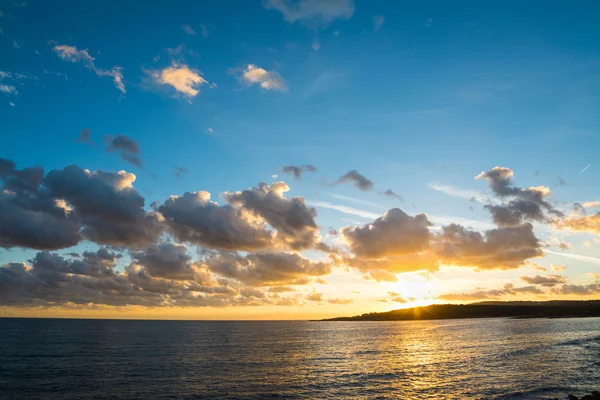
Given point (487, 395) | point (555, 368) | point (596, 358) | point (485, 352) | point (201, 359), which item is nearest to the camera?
point (487, 395)

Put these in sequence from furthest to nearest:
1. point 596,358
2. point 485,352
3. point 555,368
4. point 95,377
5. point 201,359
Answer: point 485,352 < point 201,359 < point 596,358 < point 555,368 < point 95,377

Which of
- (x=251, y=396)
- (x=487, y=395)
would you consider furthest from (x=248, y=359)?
(x=487, y=395)

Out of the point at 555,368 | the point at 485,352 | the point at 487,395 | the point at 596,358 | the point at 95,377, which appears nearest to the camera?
the point at 487,395

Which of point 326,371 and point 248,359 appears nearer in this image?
point 326,371

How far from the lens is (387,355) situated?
105000 mm

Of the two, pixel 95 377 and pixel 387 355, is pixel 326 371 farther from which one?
pixel 95 377

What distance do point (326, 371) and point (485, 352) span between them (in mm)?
52670

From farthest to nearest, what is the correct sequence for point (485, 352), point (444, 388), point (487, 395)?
point (485, 352), point (444, 388), point (487, 395)

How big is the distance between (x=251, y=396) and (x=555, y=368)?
61204 mm

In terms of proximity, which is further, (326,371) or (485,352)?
(485,352)

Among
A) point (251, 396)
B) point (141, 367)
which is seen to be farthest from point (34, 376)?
point (251, 396)

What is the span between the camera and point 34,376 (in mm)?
69188

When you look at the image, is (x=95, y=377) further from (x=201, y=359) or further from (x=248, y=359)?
(x=248, y=359)

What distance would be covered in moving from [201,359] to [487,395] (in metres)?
65.4
